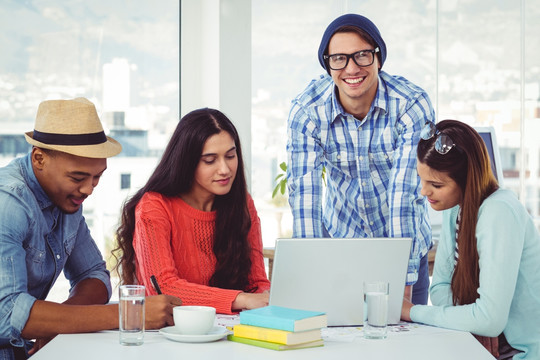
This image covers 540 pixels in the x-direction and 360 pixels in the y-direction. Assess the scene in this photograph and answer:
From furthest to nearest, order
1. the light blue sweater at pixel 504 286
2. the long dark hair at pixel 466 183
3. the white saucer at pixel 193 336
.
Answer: the long dark hair at pixel 466 183 → the light blue sweater at pixel 504 286 → the white saucer at pixel 193 336

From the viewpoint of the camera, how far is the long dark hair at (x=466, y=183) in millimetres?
1873

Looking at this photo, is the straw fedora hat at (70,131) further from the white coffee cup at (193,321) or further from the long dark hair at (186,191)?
the white coffee cup at (193,321)

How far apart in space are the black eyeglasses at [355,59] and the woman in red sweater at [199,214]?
1.26 feet

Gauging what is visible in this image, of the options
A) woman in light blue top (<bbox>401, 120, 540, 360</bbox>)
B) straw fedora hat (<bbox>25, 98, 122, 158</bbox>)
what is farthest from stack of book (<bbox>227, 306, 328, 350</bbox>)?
straw fedora hat (<bbox>25, 98, 122, 158</bbox>)

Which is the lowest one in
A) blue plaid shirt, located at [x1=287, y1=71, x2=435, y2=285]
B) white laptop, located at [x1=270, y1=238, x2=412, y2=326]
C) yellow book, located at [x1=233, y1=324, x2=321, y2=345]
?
yellow book, located at [x1=233, y1=324, x2=321, y2=345]

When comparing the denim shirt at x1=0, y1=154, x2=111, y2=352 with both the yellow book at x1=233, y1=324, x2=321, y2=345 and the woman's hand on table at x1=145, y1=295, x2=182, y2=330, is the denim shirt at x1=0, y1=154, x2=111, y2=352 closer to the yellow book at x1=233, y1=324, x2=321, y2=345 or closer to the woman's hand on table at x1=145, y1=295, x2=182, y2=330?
the woman's hand on table at x1=145, y1=295, x2=182, y2=330

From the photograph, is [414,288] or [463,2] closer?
[414,288]

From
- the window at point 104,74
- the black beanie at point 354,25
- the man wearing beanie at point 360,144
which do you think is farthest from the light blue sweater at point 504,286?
the window at point 104,74

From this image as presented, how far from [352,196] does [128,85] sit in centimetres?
184

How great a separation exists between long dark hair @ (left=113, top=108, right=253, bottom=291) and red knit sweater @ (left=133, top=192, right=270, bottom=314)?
1.2 inches

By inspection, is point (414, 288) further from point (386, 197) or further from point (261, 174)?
point (261, 174)

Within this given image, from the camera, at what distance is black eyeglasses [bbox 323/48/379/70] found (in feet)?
7.15

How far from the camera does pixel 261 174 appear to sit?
4.30 metres

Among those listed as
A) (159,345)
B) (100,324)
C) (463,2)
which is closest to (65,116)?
(100,324)
